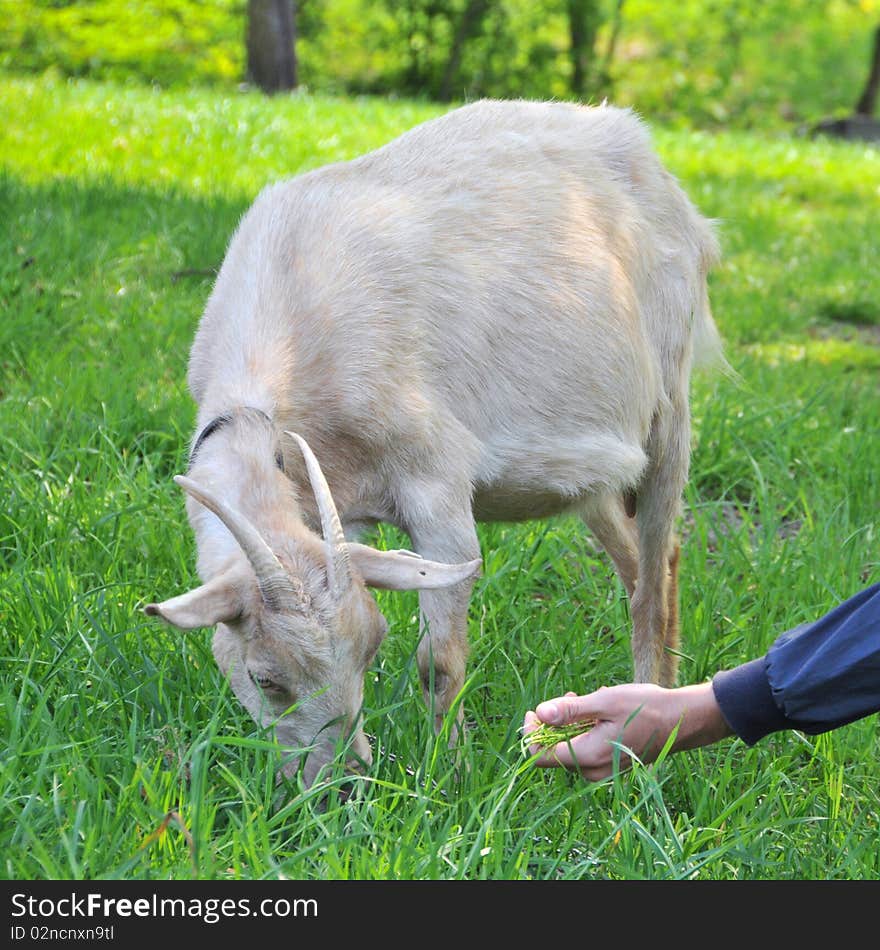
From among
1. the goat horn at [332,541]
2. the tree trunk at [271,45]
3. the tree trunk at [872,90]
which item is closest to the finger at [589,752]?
the goat horn at [332,541]

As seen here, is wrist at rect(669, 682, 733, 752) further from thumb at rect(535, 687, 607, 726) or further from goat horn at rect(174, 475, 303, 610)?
goat horn at rect(174, 475, 303, 610)

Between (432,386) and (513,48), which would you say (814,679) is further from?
(513,48)

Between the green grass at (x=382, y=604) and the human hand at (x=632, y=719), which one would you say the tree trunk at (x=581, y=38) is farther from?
the human hand at (x=632, y=719)

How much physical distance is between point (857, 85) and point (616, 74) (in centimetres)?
662

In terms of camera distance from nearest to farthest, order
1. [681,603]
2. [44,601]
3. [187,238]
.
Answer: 1. [44,601]
2. [681,603]
3. [187,238]

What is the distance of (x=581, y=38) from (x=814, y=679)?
25058 mm

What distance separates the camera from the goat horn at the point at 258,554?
2723 mm

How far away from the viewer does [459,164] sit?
12.8 feet

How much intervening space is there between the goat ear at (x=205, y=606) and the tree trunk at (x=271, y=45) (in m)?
12.7


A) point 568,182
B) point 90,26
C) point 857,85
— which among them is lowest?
→ point 857,85

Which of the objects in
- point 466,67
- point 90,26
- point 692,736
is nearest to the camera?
point 692,736

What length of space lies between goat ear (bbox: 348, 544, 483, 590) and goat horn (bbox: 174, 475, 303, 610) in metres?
0.20

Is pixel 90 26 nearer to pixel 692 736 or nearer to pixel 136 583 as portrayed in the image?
pixel 136 583
